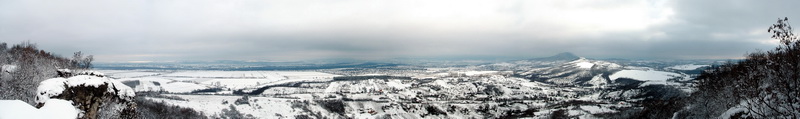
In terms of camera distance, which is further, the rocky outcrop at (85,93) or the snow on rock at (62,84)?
the rocky outcrop at (85,93)

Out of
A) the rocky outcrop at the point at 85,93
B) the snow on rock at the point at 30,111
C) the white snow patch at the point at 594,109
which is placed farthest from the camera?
the white snow patch at the point at 594,109

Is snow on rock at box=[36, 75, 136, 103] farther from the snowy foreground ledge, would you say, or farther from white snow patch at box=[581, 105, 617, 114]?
white snow patch at box=[581, 105, 617, 114]

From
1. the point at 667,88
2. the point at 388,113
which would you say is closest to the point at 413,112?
the point at 388,113

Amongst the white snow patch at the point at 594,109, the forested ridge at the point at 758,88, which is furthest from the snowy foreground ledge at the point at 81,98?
the white snow patch at the point at 594,109

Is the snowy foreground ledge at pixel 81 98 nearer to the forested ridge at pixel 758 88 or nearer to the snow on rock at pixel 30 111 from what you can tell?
the snow on rock at pixel 30 111

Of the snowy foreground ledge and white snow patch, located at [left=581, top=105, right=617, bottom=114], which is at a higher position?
the snowy foreground ledge

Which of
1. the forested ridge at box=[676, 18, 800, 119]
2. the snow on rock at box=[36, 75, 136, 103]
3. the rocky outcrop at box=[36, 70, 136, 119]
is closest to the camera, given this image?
the forested ridge at box=[676, 18, 800, 119]

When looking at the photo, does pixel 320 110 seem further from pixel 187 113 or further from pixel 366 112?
pixel 187 113

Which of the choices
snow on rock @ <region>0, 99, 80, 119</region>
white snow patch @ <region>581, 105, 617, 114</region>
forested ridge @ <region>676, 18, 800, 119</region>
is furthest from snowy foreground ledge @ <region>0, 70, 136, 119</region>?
white snow patch @ <region>581, 105, 617, 114</region>

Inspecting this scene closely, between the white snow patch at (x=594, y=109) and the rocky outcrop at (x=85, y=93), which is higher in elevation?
the rocky outcrop at (x=85, y=93)

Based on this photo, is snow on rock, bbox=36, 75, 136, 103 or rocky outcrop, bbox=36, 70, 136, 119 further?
rocky outcrop, bbox=36, 70, 136, 119
